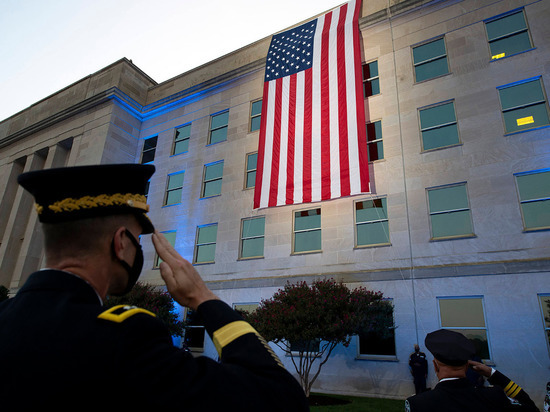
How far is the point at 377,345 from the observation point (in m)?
14.6

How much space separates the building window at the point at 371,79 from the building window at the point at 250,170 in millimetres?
7314

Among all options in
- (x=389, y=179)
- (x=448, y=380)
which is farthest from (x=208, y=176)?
(x=448, y=380)

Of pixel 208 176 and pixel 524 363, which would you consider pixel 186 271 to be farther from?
pixel 208 176

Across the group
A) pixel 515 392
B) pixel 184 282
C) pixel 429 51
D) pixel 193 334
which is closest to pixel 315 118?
pixel 429 51

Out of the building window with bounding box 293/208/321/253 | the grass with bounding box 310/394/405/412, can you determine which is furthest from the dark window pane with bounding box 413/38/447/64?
the grass with bounding box 310/394/405/412

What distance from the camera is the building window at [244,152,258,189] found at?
2077 cm

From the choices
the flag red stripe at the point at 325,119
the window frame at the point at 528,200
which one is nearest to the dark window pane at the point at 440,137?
the window frame at the point at 528,200

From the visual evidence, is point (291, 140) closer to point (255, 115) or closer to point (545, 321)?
point (255, 115)

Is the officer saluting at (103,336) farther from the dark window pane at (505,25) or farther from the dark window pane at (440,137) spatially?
the dark window pane at (505,25)

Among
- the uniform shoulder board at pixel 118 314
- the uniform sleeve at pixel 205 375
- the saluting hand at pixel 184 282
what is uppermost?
the saluting hand at pixel 184 282

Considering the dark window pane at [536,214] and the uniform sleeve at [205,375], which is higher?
the dark window pane at [536,214]

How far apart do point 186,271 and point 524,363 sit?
47.8 feet

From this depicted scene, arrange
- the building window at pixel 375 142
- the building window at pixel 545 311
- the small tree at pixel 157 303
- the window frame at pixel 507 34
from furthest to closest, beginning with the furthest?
the small tree at pixel 157 303 → the building window at pixel 375 142 → the window frame at pixel 507 34 → the building window at pixel 545 311

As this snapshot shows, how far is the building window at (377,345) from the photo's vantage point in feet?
46.6
